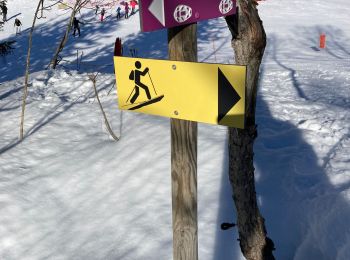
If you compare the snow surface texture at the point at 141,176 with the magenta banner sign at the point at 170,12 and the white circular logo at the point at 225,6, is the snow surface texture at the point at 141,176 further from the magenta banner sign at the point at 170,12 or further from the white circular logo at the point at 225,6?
the magenta banner sign at the point at 170,12

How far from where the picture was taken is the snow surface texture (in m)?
4.45

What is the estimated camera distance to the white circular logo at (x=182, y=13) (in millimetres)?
2000

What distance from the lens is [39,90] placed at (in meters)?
9.52

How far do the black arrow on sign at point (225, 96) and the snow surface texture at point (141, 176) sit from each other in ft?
6.94

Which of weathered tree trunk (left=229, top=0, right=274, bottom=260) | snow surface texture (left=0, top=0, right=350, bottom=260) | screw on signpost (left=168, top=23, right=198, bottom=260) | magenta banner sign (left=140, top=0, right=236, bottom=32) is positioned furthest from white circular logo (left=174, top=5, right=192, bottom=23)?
snow surface texture (left=0, top=0, right=350, bottom=260)

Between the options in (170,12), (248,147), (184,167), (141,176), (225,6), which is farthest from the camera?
(141,176)

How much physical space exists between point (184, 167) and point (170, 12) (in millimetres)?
879

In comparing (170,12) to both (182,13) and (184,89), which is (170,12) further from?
(184,89)

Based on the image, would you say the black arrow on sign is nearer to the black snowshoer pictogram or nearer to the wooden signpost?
the wooden signpost

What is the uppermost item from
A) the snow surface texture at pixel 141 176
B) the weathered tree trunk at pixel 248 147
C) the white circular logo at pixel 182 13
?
the white circular logo at pixel 182 13

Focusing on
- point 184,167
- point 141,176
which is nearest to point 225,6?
point 184,167

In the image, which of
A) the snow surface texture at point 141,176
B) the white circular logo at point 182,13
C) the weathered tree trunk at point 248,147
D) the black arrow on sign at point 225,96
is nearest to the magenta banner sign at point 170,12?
the white circular logo at point 182,13

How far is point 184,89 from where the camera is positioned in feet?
6.82

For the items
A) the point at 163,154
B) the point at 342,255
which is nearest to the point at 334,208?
the point at 342,255
